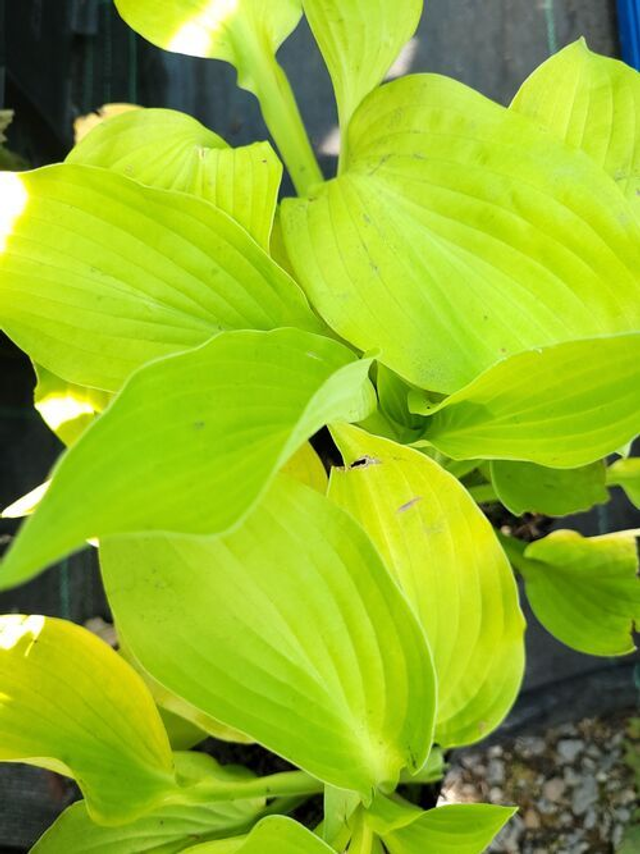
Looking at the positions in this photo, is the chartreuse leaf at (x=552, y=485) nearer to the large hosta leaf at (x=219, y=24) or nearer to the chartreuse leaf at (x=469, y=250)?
the chartreuse leaf at (x=469, y=250)

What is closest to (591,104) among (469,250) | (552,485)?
(469,250)

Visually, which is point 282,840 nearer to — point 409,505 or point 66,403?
point 409,505

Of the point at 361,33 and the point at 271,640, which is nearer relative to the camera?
the point at 271,640

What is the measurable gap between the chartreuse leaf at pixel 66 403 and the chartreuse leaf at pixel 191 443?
24 centimetres

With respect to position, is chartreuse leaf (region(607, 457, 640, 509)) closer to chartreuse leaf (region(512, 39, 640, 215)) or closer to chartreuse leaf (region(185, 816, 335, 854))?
chartreuse leaf (region(512, 39, 640, 215))

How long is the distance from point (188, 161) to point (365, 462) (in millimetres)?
315

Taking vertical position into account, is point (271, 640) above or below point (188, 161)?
below

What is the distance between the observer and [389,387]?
0.61 meters

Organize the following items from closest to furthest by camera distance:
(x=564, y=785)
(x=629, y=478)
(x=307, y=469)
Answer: (x=307, y=469)
(x=629, y=478)
(x=564, y=785)

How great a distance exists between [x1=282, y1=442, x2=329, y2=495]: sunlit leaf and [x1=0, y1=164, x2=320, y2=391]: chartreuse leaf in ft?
0.36

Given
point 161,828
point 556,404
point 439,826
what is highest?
point 556,404

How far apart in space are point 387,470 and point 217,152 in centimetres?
32

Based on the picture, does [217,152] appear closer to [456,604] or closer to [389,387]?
[389,387]

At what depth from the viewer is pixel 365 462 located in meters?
0.50
